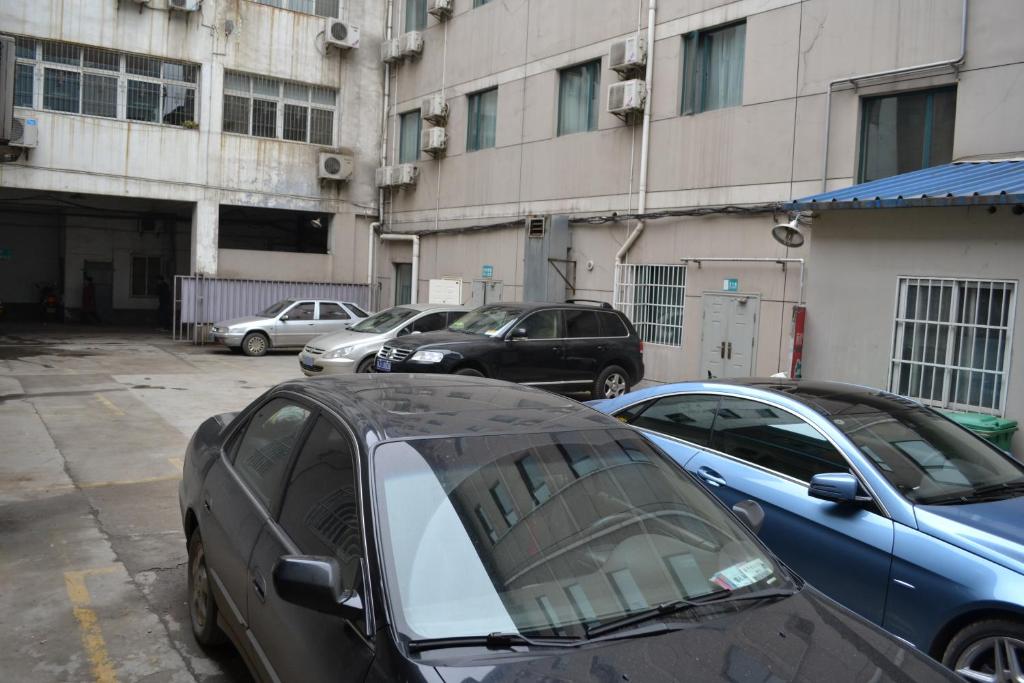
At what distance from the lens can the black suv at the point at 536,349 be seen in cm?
1169

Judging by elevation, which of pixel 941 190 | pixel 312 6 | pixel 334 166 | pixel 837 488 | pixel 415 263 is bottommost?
pixel 837 488

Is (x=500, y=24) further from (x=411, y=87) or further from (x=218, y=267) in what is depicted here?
(x=218, y=267)

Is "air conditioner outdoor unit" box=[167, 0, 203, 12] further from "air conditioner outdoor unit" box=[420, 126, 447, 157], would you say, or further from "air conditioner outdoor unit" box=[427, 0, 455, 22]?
"air conditioner outdoor unit" box=[420, 126, 447, 157]

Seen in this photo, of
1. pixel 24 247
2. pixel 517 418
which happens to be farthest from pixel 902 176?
pixel 24 247

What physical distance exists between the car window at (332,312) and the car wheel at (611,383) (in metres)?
9.19

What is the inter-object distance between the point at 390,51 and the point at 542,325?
539 inches

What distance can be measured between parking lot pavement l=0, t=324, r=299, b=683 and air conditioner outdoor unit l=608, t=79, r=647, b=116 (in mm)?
8152

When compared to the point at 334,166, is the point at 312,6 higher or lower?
higher

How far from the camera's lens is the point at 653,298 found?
1477 cm

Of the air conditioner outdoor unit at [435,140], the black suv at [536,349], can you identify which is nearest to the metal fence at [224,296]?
the air conditioner outdoor unit at [435,140]

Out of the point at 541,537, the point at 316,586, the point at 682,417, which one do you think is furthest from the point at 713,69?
the point at 316,586

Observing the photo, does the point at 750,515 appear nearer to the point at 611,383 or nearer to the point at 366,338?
the point at 611,383

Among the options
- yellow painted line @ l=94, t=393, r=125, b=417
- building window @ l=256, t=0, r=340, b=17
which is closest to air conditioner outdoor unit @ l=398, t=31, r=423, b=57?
building window @ l=256, t=0, r=340, b=17

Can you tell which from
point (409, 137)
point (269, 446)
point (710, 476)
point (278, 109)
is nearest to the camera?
point (269, 446)
